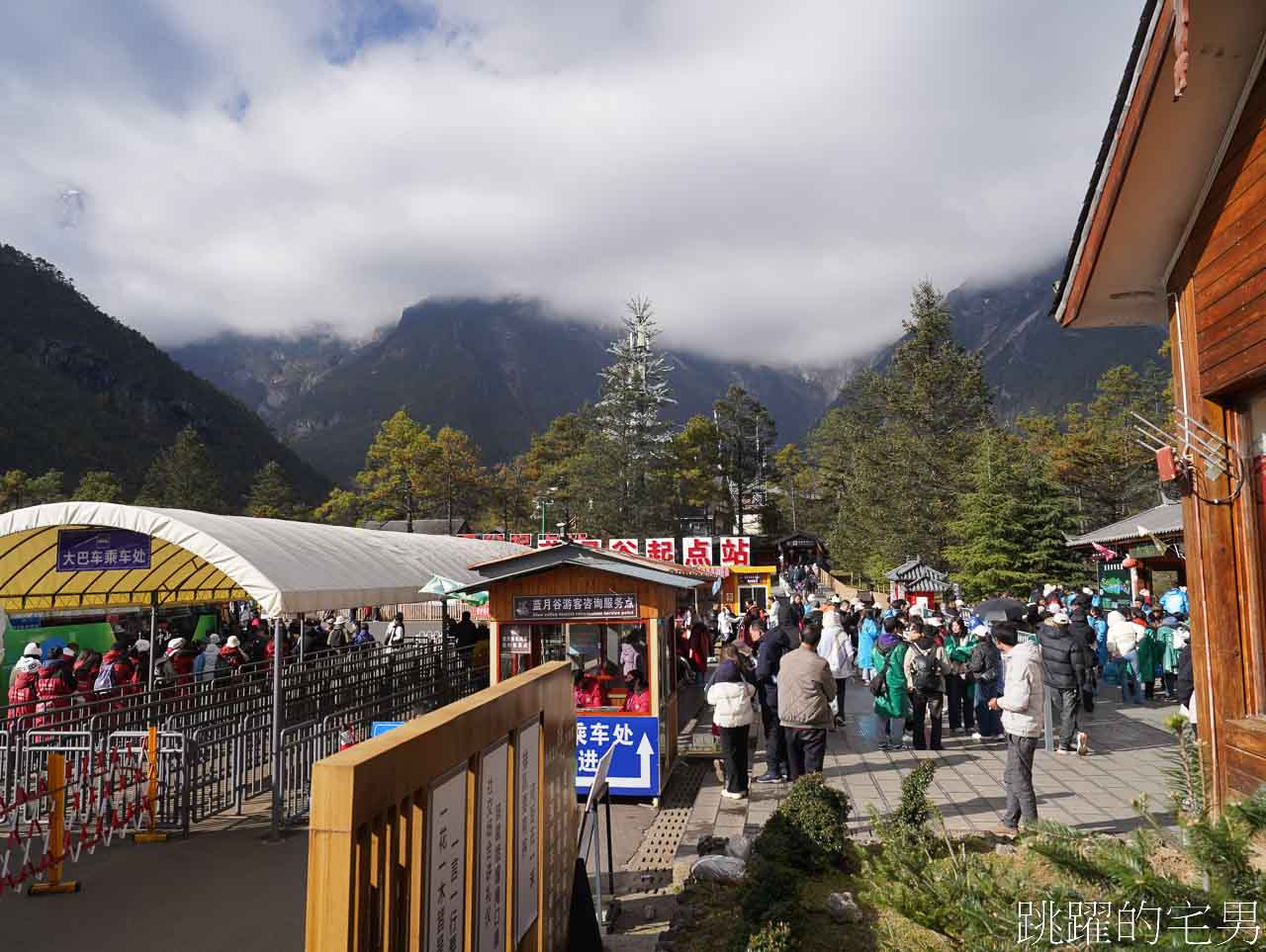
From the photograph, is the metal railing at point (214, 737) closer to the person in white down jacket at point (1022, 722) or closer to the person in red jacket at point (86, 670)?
the person in red jacket at point (86, 670)

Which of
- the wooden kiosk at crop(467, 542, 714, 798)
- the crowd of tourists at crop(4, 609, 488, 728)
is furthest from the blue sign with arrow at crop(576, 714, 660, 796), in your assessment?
the crowd of tourists at crop(4, 609, 488, 728)

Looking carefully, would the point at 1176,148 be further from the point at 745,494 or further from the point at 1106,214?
the point at 745,494

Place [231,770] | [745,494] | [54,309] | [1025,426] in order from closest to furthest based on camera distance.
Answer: [231,770] < [1025,426] < [745,494] < [54,309]

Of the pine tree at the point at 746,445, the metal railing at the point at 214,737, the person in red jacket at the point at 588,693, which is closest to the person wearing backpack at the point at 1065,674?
the person in red jacket at the point at 588,693

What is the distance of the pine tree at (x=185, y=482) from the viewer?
59250 mm

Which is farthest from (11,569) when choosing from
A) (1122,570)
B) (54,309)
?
(54,309)

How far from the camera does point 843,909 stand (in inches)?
211

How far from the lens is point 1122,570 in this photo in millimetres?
27859

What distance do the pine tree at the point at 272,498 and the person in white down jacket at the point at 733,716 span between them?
60.2 metres

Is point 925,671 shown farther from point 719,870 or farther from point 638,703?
point 719,870

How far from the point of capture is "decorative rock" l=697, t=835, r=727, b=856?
6676 millimetres

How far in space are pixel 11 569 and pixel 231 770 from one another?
12.7ft

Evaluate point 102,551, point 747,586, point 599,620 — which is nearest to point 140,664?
point 102,551

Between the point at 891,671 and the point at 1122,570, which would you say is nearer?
the point at 891,671
